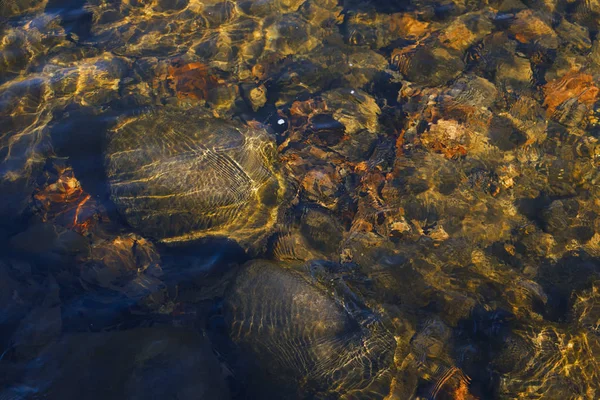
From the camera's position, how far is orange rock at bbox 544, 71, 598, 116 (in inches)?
255

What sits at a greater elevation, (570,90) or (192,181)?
(570,90)

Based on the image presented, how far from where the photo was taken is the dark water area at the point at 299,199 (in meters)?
4.24

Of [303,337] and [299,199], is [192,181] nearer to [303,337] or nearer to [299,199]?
[299,199]

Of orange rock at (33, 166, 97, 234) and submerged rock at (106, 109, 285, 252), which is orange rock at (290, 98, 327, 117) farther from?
orange rock at (33, 166, 97, 234)

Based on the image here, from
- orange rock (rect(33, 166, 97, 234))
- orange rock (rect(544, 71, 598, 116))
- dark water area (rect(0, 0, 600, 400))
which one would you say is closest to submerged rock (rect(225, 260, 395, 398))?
dark water area (rect(0, 0, 600, 400))

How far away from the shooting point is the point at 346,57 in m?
7.24

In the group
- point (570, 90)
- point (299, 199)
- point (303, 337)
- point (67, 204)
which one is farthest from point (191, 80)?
point (570, 90)

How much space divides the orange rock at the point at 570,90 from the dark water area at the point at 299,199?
0.03m

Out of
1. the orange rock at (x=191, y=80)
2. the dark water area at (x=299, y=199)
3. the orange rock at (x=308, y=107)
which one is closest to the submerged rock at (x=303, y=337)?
the dark water area at (x=299, y=199)

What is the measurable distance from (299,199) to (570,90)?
176 inches

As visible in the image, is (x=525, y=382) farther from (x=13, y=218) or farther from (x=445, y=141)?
(x=13, y=218)

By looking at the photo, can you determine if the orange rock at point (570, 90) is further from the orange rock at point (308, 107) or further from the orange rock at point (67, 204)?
the orange rock at point (67, 204)

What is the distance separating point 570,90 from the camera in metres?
6.57

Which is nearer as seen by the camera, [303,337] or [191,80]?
[303,337]
